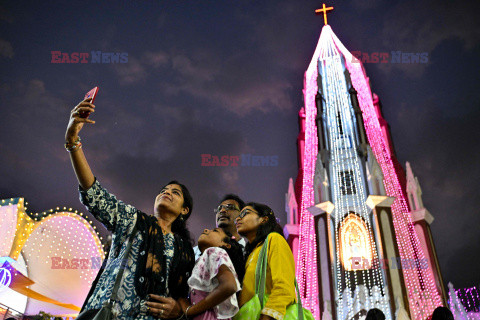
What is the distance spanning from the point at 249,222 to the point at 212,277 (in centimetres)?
96

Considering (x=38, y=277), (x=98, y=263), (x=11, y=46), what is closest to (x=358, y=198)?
(x=98, y=263)

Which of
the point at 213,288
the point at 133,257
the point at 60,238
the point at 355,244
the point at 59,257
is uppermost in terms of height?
the point at 355,244

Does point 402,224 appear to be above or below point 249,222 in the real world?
above

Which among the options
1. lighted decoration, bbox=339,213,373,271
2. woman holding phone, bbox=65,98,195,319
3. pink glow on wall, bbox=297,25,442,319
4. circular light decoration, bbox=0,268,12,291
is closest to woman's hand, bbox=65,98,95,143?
woman holding phone, bbox=65,98,195,319

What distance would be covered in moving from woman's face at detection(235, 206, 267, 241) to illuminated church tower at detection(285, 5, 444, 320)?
16.6 m

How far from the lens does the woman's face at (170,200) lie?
2.71m

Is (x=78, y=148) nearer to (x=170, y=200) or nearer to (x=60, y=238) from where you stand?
(x=170, y=200)

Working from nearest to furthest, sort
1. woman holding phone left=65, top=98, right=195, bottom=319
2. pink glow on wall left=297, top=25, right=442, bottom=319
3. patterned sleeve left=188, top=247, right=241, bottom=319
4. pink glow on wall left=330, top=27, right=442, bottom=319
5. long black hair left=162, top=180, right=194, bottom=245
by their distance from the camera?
woman holding phone left=65, top=98, right=195, bottom=319 → patterned sleeve left=188, top=247, right=241, bottom=319 → long black hair left=162, top=180, right=194, bottom=245 → pink glow on wall left=330, top=27, right=442, bottom=319 → pink glow on wall left=297, top=25, right=442, bottom=319

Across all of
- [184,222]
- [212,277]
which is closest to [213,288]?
[212,277]

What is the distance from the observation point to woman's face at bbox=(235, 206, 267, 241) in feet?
10.6

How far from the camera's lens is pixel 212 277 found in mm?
2348

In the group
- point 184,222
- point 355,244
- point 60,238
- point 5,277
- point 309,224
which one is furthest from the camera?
point 309,224

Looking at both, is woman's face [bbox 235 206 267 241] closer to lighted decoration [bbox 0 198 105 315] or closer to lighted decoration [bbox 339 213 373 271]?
lighted decoration [bbox 0 198 105 315]

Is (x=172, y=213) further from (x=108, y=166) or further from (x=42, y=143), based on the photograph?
(x=108, y=166)
